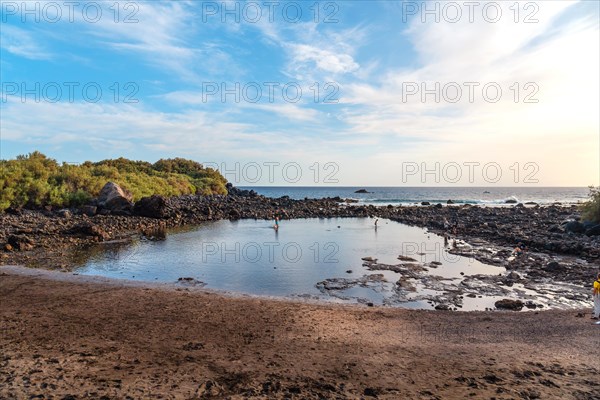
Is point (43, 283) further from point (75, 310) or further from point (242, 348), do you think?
point (242, 348)

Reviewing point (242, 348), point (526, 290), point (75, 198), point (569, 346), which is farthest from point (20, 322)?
point (75, 198)

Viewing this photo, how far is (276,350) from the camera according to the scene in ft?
24.5

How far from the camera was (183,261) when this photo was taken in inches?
711

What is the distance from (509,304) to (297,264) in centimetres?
903

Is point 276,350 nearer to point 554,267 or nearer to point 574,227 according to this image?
point 554,267

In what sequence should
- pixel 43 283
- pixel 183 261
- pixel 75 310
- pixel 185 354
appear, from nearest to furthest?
pixel 185 354, pixel 75 310, pixel 43 283, pixel 183 261

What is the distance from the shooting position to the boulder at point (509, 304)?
11289 millimetres

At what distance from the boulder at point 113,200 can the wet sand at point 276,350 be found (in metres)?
22.5

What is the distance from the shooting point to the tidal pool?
522 inches

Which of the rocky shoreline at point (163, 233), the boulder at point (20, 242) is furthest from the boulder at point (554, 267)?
the boulder at point (20, 242)

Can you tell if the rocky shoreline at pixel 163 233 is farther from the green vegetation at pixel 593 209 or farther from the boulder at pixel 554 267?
the green vegetation at pixel 593 209

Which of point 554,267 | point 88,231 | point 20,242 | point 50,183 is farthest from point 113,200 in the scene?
point 554,267

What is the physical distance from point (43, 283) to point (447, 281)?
46.5 ft

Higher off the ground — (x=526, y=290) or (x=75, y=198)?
(x=75, y=198)
